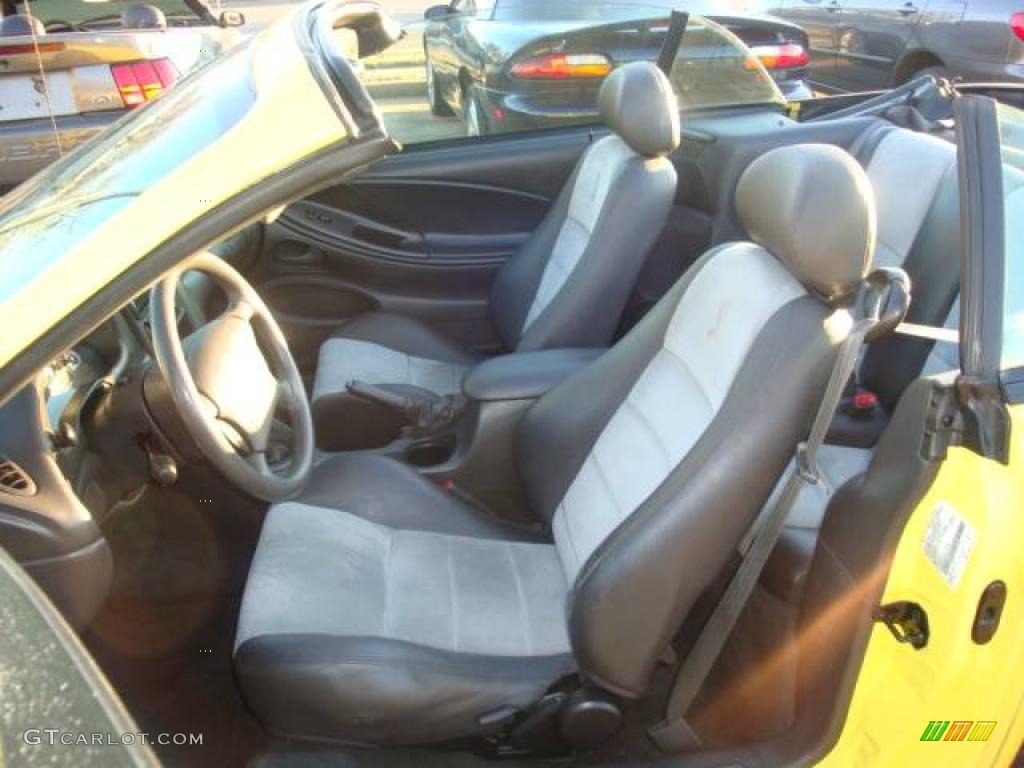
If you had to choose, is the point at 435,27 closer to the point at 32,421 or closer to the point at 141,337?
the point at 141,337

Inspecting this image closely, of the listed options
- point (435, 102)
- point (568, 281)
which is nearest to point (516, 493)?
point (568, 281)

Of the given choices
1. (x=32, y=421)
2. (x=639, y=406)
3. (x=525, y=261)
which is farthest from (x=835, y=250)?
(x=525, y=261)

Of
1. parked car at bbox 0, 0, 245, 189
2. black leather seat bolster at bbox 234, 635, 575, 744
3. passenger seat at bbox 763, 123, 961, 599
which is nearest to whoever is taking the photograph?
black leather seat bolster at bbox 234, 635, 575, 744

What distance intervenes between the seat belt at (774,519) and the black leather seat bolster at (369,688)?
0.24 meters

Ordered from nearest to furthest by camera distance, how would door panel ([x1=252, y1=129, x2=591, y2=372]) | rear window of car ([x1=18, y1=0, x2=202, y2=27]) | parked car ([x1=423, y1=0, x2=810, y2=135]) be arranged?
door panel ([x1=252, y1=129, x2=591, y2=372]) < parked car ([x1=423, y1=0, x2=810, y2=135]) < rear window of car ([x1=18, y1=0, x2=202, y2=27])

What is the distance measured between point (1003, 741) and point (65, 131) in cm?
427

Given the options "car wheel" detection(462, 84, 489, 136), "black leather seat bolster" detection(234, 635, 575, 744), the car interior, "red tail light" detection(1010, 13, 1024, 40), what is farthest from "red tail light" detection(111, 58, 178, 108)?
"red tail light" detection(1010, 13, 1024, 40)

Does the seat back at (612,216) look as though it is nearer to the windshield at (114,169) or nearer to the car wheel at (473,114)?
→ the windshield at (114,169)

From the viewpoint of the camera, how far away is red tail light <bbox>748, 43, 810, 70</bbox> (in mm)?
4168

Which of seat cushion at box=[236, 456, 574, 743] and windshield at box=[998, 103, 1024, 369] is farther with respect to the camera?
seat cushion at box=[236, 456, 574, 743]

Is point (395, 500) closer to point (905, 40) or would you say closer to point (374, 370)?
point (374, 370)

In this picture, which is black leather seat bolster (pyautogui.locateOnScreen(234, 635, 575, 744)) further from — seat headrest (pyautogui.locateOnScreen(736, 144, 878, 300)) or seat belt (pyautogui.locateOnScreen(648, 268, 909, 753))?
seat headrest (pyautogui.locateOnScreen(736, 144, 878, 300))

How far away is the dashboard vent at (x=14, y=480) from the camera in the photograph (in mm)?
1361

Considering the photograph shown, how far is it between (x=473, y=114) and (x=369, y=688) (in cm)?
335
